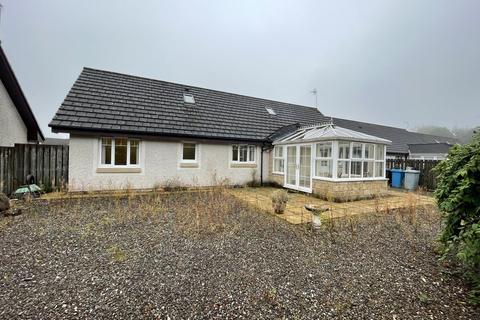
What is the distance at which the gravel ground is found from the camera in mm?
2504

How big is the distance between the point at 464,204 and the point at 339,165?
575 centimetres

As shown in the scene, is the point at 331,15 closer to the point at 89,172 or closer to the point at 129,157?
the point at 129,157

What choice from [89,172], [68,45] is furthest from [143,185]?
[68,45]

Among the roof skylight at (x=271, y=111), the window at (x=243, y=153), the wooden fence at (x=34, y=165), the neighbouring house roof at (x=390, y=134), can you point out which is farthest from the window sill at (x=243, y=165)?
the neighbouring house roof at (x=390, y=134)

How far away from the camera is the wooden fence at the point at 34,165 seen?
27.4 feet

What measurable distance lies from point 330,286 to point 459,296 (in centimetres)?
170

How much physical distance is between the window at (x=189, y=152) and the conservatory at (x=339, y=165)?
17.2 feet

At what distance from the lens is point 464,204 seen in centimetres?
325

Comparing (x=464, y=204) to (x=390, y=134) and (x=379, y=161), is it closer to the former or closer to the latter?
(x=379, y=161)

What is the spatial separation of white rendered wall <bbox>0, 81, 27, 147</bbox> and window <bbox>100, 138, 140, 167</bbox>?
18.2 feet

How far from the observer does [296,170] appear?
1055cm

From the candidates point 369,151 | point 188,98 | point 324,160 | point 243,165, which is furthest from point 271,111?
point 369,151

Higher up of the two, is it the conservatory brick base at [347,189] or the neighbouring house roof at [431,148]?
the neighbouring house roof at [431,148]

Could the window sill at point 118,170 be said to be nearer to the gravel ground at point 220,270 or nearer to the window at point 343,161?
the gravel ground at point 220,270
